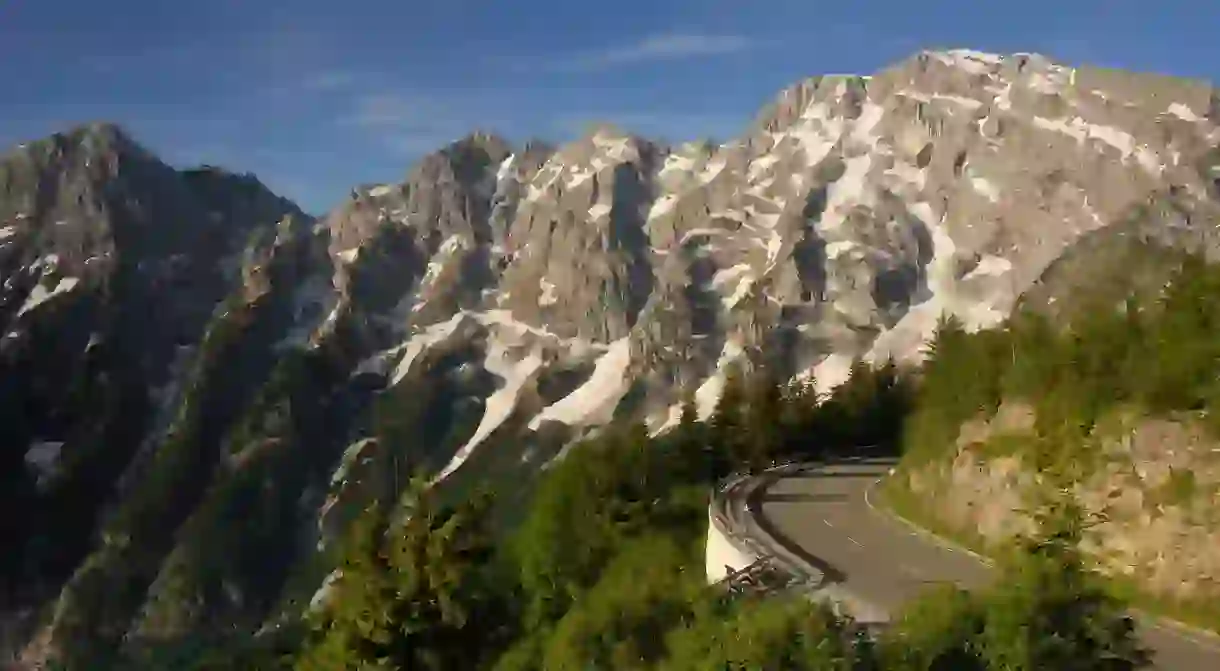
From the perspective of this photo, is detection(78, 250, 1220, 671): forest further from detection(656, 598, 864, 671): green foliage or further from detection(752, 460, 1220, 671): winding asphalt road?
→ detection(752, 460, 1220, 671): winding asphalt road

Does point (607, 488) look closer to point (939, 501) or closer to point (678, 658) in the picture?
point (939, 501)

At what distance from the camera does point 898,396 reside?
8569 centimetres

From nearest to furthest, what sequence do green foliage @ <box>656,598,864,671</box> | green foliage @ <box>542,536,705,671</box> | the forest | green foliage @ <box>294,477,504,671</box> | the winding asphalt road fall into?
green foliage @ <box>656,598,864,671</box>, the forest, green foliage @ <box>542,536,705,671</box>, the winding asphalt road, green foliage @ <box>294,477,504,671</box>

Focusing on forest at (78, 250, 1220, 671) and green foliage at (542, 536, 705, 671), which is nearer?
forest at (78, 250, 1220, 671)

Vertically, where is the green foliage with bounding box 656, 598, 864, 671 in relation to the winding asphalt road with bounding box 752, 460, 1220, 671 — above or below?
above

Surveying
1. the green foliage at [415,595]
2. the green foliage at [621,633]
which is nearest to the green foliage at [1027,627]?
the green foliage at [621,633]

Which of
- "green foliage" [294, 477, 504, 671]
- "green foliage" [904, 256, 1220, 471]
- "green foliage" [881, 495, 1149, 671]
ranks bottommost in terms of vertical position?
"green foliage" [294, 477, 504, 671]

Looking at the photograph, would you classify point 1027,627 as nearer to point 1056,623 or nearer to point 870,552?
point 1056,623

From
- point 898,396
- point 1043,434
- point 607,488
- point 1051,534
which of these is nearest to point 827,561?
point 1043,434

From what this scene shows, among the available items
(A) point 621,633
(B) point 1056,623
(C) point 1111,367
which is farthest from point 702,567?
(B) point 1056,623

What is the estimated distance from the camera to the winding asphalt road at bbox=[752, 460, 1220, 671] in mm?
22264

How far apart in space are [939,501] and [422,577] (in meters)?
22.5

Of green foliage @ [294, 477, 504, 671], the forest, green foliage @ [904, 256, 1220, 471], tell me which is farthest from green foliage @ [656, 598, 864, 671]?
green foliage @ [904, 256, 1220, 471]

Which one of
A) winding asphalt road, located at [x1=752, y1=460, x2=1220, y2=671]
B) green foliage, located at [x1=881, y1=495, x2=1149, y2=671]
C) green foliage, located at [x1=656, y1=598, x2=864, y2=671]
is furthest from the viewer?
winding asphalt road, located at [x1=752, y1=460, x2=1220, y2=671]
